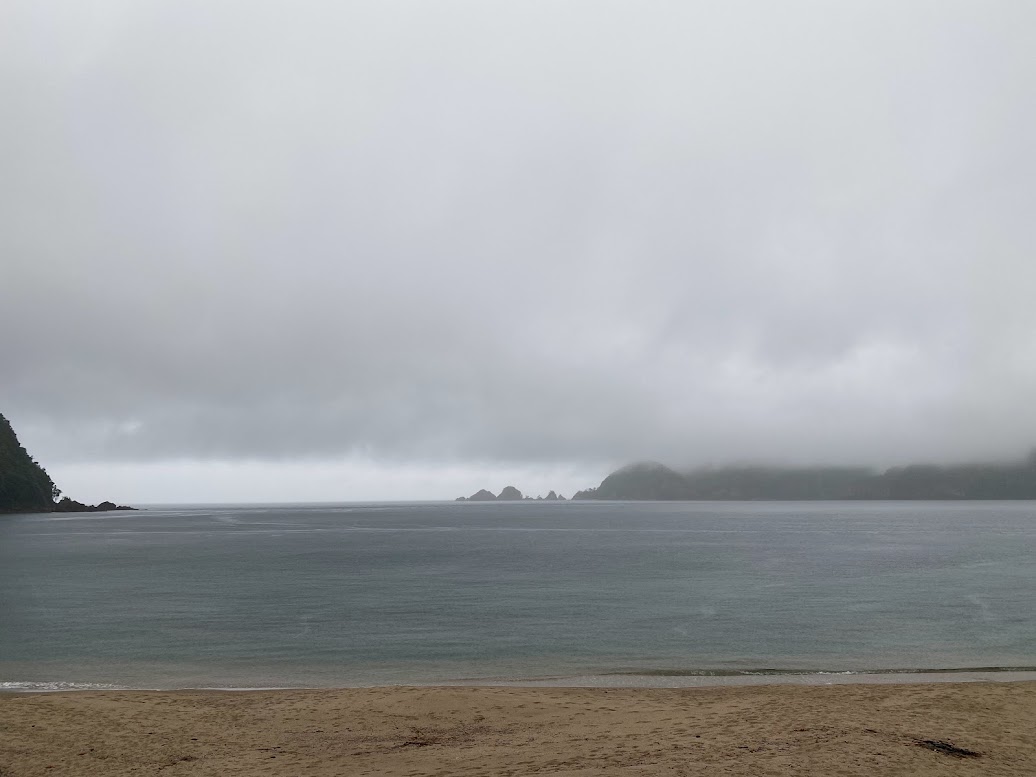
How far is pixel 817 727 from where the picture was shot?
65.4 feet

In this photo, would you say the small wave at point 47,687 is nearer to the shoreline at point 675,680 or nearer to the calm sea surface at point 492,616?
the shoreline at point 675,680

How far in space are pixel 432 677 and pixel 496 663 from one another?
3593mm

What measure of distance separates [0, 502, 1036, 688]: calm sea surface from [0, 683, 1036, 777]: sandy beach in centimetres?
559

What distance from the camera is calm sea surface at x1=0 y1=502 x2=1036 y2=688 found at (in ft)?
105

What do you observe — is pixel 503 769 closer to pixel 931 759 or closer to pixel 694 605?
pixel 931 759

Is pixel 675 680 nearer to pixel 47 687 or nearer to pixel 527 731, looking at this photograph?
pixel 527 731

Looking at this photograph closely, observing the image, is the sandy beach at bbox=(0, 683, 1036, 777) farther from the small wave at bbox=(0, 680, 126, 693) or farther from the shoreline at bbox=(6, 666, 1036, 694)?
the small wave at bbox=(0, 680, 126, 693)

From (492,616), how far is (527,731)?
24.3 metres

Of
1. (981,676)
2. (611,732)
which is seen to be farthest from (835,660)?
(611,732)

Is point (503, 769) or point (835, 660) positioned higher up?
point (503, 769)

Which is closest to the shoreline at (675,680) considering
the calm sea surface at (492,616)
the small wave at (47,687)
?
the small wave at (47,687)

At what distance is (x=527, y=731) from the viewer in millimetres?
20281

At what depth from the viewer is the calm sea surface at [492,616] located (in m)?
32.2

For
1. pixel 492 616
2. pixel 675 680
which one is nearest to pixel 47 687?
pixel 492 616
